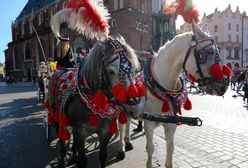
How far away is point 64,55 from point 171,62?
2545mm

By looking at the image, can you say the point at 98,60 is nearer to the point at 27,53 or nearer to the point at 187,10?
the point at 187,10

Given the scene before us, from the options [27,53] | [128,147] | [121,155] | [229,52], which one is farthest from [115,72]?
[229,52]

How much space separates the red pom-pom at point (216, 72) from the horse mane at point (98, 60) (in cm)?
96

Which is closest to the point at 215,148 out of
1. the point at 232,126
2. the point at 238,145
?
the point at 238,145

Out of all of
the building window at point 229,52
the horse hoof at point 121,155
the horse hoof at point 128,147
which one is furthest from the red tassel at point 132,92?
the building window at point 229,52

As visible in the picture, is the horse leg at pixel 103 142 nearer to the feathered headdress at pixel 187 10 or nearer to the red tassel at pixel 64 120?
the red tassel at pixel 64 120

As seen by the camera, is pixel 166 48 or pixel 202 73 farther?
pixel 166 48

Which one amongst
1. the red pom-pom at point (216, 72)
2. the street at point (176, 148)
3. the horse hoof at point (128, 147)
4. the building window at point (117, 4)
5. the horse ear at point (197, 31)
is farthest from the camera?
the building window at point (117, 4)

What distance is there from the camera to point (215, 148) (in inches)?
200

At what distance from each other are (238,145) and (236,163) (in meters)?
1.07

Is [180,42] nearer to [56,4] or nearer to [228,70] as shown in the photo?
[228,70]

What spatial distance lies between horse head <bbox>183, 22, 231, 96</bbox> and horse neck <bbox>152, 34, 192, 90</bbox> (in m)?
0.14

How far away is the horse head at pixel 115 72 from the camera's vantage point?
2.40 metres

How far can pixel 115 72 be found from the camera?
2.46 metres
